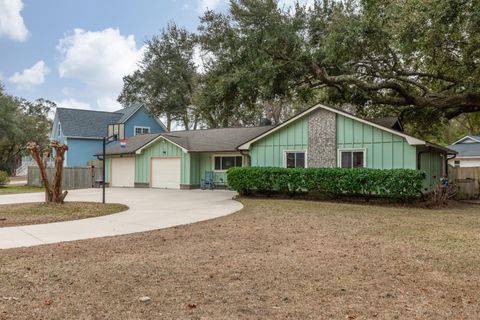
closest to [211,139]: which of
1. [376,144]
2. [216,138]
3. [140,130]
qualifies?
[216,138]

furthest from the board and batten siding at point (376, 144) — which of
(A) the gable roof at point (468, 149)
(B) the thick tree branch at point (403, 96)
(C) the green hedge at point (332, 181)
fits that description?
(A) the gable roof at point (468, 149)

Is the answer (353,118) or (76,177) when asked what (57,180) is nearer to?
(353,118)

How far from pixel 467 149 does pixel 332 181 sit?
2088 cm

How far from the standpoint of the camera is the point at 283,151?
17641 mm

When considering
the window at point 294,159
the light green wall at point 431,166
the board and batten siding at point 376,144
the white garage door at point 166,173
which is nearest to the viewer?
the board and batten siding at point 376,144

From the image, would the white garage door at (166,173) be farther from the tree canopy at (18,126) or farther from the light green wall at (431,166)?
the tree canopy at (18,126)

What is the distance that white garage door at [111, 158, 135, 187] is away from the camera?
2458 cm

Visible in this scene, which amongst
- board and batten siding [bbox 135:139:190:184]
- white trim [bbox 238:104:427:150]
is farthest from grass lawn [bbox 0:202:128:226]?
board and batten siding [bbox 135:139:190:184]

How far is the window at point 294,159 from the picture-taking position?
17.2 m

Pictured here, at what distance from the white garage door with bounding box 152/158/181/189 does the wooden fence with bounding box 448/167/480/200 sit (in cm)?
1453

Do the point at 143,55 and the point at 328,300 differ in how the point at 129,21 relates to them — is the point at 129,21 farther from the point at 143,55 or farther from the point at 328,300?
the point at 143,55

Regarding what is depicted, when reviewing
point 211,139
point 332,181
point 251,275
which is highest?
point 211,139

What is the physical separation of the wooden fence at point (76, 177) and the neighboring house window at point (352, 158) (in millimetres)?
16088

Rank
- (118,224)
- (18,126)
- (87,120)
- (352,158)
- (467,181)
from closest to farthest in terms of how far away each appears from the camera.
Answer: (118,224), (352,158), (467,181), (87,120), (18,126)
